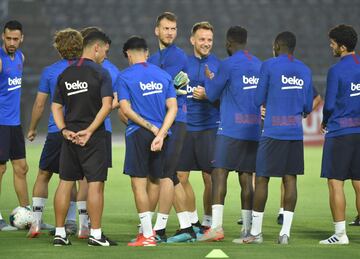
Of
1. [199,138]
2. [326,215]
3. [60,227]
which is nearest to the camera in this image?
[60,227]

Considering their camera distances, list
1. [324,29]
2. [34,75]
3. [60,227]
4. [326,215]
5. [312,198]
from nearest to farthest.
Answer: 1. [60,227]
2. [326,215]
3. [312,198]
4. [34,75]
5. [324,29]

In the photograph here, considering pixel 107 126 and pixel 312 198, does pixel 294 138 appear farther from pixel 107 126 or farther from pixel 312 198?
pixel 312 198

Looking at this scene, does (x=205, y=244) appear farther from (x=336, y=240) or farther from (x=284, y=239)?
(x=336, y=240)

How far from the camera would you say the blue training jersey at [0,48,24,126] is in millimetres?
11219

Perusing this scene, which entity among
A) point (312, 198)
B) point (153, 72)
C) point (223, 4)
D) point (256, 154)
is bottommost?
point (312, 198)

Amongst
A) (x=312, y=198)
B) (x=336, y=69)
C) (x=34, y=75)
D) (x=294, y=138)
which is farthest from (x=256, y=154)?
(x=34, y=75)

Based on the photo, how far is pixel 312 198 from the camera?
577 inches

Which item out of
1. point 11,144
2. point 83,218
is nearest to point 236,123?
point 83,218

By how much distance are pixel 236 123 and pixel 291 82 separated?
762mm

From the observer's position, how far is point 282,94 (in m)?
9.52

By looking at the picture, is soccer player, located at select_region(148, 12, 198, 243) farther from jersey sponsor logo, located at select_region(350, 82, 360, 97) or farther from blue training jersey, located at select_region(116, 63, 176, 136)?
jersey sponsor logo, located at select_region(350, 82, 360, 97)

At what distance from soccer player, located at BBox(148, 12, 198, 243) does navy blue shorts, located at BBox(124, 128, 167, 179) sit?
251mm

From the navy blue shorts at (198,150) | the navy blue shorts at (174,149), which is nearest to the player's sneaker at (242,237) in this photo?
the navy blue shorts at (174,149)

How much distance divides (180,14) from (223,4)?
149 centimetres
